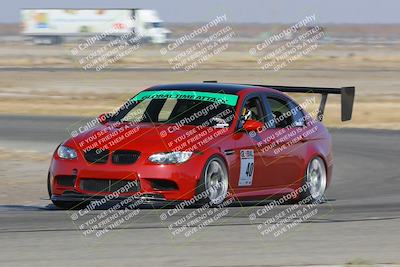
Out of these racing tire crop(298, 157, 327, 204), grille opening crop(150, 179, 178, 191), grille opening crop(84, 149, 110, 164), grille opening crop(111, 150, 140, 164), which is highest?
grille opening crop(84, 149, 110, 164)

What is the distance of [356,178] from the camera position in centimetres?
1574

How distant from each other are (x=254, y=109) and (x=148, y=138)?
1796 millimetres

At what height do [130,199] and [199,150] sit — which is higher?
[199,150]

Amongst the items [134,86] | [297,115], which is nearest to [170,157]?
[297,115]

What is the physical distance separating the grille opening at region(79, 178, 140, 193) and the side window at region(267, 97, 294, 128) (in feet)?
8.11

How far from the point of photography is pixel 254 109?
39.4 feet

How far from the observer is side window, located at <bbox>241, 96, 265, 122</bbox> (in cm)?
1186

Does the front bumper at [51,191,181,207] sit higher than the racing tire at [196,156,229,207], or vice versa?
the front bumper at [51,191,181,207]

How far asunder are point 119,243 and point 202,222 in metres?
1.45

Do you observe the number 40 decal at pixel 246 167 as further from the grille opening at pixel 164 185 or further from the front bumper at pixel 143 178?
the grille opening at pixel 164 185

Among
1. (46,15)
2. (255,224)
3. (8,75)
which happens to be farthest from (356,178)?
(46,15)

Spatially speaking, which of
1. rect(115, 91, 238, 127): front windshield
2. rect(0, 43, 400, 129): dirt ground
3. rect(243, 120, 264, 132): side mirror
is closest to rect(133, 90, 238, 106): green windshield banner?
rect(115, 91, 238, 127): front windshield

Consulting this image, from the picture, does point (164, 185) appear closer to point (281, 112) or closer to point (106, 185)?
point (106, 185)

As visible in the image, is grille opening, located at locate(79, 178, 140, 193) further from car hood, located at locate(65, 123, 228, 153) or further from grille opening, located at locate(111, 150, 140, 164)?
car hood, located at locate(65, 123, 228, 153)
